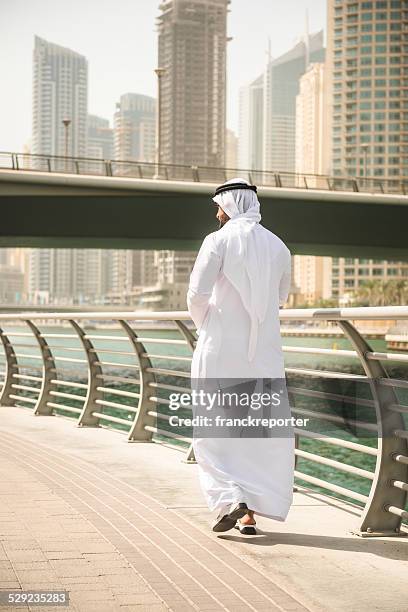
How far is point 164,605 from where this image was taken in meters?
4.11

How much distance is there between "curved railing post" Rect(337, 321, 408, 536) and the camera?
5.41m

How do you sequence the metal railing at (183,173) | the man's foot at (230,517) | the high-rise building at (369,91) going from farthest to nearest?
the high-rise building at (369,91)
the metal railing at (183,173)
the man's foot at (230,517)

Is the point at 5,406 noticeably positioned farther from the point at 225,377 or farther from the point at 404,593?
the point at 404,593

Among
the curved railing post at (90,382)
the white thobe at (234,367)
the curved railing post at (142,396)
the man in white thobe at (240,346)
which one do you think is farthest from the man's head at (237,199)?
the curved railing post at (90,382)

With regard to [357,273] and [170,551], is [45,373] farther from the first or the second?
[357,273]

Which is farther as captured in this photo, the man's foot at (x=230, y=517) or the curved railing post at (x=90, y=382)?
the curved railing post at (x=90, y=382)

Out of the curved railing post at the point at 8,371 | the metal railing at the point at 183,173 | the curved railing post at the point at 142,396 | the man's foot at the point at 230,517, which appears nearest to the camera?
the man's foot at the point at 230,517

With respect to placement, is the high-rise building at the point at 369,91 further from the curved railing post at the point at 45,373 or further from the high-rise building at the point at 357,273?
the curved railing post at the point at 45,373

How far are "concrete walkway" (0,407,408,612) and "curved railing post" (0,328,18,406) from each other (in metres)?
5.84

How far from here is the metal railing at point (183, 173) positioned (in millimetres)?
34500

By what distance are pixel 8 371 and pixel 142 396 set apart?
4583 millimetres

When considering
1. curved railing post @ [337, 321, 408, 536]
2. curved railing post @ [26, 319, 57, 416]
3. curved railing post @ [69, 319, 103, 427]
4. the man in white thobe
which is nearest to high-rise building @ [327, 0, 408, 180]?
curved railing post @ [26, 319, 57, 416]

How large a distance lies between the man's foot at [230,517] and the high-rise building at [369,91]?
579 feet

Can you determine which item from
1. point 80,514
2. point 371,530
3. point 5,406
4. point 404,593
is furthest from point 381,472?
point 5,406
